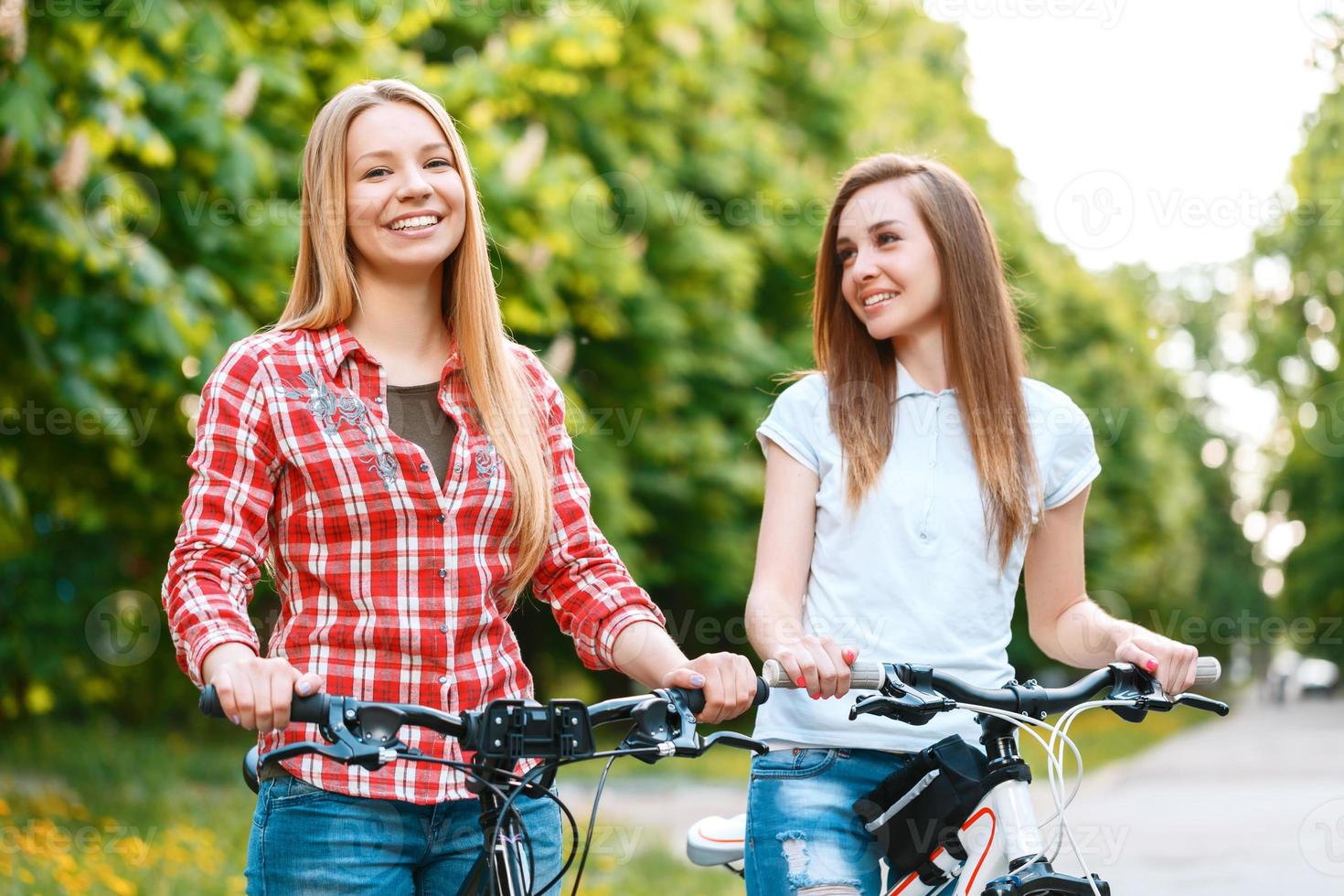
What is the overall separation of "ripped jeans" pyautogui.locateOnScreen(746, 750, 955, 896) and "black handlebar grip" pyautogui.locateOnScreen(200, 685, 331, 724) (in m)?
1.14

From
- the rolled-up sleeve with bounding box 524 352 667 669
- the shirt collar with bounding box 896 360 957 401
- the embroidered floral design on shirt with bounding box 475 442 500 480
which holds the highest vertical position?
the shirt collar with bounding box 896 360 957 401

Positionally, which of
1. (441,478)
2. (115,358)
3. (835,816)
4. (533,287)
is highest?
(533,287)

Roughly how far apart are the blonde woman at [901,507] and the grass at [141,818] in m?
4.37

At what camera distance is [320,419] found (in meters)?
2.58

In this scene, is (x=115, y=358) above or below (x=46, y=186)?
below

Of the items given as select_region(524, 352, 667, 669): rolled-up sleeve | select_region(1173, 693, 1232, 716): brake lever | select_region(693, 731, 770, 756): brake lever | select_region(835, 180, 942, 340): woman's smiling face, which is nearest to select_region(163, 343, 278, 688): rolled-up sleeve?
select_region(524, 352, 667, 669): rolled-up sleeve

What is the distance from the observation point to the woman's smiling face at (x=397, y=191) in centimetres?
271

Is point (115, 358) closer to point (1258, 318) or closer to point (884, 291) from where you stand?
point (884, 291)

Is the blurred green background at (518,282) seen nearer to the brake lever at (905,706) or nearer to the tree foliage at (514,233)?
the tree foliage at (514,233)

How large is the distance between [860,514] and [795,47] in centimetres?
1875

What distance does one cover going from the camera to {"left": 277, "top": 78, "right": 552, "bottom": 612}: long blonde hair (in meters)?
2.68

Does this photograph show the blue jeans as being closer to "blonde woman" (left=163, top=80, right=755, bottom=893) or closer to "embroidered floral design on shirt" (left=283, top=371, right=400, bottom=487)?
"blonde woman" (left=163, top=80, right=755, bottom=893)

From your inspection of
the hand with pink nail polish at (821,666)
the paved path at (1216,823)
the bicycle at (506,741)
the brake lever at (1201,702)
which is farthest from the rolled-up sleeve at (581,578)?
the paved path at (1216,823)

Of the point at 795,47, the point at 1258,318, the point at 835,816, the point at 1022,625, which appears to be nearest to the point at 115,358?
the point at 835,816
